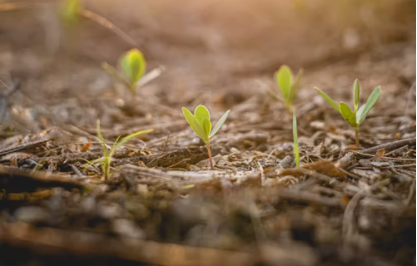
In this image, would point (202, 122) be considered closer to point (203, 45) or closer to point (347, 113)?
point (347, 113)

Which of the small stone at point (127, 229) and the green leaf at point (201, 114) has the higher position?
the green leaf at point (201, 114)

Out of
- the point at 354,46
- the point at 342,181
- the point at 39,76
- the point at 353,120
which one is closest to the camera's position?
the point at 342,181

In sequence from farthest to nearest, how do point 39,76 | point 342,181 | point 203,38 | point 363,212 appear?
1. point 203,38
2. point 39,76
3. point 342,181
4. point 363,212

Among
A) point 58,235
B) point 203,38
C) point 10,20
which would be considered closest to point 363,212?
point 58,235

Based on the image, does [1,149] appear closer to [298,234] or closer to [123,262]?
[123,262]

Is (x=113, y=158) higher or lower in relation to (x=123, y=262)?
higher

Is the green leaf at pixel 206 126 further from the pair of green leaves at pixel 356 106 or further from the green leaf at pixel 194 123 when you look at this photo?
the pair of green leaves at pixel 356 106

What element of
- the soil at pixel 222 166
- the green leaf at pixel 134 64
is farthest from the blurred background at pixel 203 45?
the green leaf at pixel 134 64

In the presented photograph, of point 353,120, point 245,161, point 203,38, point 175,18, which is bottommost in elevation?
point 245,161

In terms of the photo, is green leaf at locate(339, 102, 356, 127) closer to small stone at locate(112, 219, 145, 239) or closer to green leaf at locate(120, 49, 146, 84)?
small stone at locate(112, 219, 145, 239)
